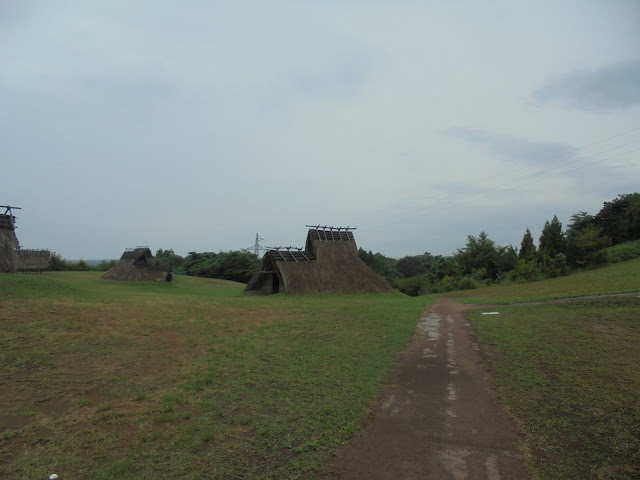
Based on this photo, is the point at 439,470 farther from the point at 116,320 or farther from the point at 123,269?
the point at 123,269

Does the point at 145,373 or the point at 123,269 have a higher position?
the point at 123,269

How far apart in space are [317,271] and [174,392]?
22.3 m

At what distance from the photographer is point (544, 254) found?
31375mm

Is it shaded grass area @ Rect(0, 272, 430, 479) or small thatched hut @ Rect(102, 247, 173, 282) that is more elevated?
small thatched hut @ Rect(102, 247, 173, 282)

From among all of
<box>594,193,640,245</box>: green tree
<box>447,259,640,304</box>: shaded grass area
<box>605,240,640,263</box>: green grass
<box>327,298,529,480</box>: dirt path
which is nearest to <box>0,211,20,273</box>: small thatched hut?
<box>327,298,529,480</box>: dirt path

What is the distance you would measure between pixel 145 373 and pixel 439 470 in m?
5.90

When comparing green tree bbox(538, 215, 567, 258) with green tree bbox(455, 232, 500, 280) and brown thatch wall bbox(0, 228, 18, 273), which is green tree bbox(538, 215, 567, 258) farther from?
brown thatch wall bbox(0, 228, 18, 273)

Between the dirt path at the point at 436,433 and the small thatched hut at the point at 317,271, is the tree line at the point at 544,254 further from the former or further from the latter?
the dirt path at the point at 436,433

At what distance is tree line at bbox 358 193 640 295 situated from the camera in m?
30.2

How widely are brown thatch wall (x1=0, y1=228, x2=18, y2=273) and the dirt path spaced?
22032mm

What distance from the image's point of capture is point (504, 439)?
519 cm

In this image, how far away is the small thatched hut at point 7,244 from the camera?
806 inches

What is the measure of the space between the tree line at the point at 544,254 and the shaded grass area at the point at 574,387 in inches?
726

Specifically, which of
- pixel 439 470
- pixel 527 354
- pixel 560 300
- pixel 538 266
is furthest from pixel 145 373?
pixel 538 266
